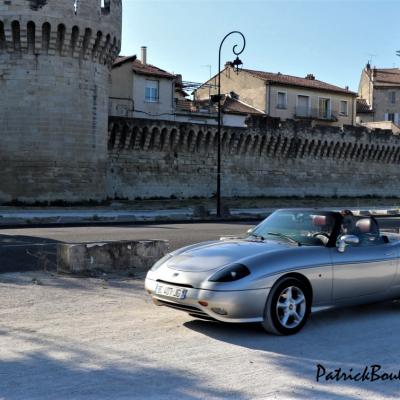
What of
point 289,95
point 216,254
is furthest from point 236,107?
point 216,254

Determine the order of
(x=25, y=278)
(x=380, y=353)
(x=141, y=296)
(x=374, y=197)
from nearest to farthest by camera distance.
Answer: (x=380, y=353) → (x=141, y=296) → (x=25, y=278) → (x=374, y=197)

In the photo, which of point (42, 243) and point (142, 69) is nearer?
point (42, 243)

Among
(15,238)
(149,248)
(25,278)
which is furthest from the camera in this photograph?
(15,238)

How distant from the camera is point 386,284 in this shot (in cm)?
678

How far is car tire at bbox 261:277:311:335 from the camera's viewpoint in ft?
18.6

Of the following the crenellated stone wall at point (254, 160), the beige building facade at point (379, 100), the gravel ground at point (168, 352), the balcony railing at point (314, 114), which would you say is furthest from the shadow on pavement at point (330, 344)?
the beige building facade at point (379, 100)

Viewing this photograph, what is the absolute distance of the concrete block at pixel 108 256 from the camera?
909cm

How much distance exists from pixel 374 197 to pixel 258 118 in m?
14.6

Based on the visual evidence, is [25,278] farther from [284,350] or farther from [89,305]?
[284,350]

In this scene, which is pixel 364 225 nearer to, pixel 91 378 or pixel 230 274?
pixel 230 274

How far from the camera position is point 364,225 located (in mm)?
7020

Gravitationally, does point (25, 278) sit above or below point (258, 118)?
below

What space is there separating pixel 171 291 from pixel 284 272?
1.10 m

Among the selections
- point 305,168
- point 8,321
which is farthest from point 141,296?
point 305,168
